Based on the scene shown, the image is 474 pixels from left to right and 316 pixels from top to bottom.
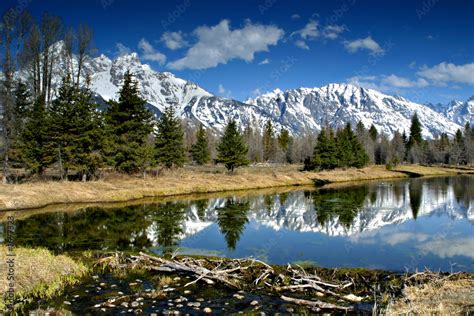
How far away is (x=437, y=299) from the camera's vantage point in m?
9.86

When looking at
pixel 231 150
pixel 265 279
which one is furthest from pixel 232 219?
pixel 231 150

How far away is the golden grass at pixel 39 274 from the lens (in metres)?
10.7

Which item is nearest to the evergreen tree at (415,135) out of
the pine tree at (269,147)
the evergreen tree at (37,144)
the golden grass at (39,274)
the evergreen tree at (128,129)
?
the pine tree at (269,147)

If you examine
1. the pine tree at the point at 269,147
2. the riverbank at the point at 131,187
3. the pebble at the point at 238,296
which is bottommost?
the pebble at the point at 238,296

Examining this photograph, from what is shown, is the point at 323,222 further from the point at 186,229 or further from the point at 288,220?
the point at 186,229

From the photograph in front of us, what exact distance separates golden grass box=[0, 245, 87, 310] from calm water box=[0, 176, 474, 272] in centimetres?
492

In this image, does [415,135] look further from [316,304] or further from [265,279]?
[316,304]

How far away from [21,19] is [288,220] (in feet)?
122

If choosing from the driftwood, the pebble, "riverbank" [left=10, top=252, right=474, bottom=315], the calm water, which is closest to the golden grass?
"riverbank" [left=10, top=252, right=474, bottom=315]

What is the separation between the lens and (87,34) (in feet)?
164

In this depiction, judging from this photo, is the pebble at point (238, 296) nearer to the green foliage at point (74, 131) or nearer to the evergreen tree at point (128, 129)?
the green foliage at point (74, 131)

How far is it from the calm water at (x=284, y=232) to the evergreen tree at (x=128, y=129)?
11.1 metres

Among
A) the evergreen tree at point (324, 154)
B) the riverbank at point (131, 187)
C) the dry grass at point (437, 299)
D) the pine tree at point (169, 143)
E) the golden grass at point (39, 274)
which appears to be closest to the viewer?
the dry grass at point (437, 299)

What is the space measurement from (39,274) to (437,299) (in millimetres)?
11489
